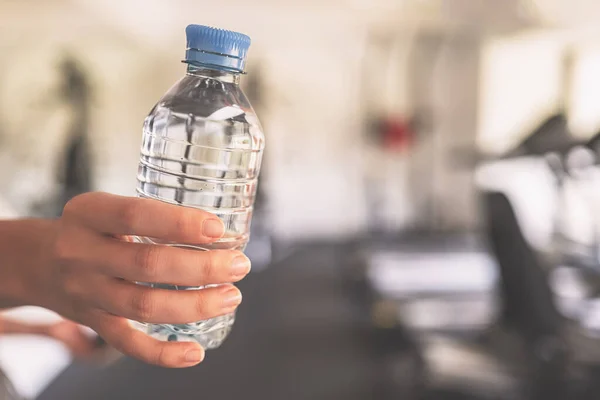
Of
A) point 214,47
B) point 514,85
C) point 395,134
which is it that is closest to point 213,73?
point 214,47

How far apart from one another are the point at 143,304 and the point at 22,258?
0.13 meters

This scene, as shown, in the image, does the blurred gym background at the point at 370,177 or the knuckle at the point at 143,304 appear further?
the blurred gym background at the point at 370,177

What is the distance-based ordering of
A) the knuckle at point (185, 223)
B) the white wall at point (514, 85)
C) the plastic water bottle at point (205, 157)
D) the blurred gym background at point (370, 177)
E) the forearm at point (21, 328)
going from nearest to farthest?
1. the knuckle at point (185, 223)
2. the plastic water bottle at point (205, 157)
3. the forearm at point (21, 328)
4. the blurred gym background at point (370, 177)
5. the white wall at point (514, 85)

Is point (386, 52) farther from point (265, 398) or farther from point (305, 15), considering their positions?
point (265, 398)

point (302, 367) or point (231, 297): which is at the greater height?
point (231, 297)

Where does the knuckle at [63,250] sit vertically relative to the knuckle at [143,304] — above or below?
above

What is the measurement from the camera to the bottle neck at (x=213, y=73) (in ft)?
1.47

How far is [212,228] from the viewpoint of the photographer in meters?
0.38

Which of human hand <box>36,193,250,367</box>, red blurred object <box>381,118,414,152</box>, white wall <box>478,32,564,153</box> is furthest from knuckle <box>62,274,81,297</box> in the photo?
red blurred object <box>381,118,414,152</box>

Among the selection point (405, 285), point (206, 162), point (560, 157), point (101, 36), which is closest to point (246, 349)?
point (405, 285)

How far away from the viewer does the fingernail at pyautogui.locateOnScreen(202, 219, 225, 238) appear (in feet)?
1.25

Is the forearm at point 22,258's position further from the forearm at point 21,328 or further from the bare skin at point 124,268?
the forearm at point 21,328

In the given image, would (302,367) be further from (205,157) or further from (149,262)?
(149,262)

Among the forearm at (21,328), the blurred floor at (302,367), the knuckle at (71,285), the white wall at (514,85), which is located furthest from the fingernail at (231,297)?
the white wall at (514,85)
